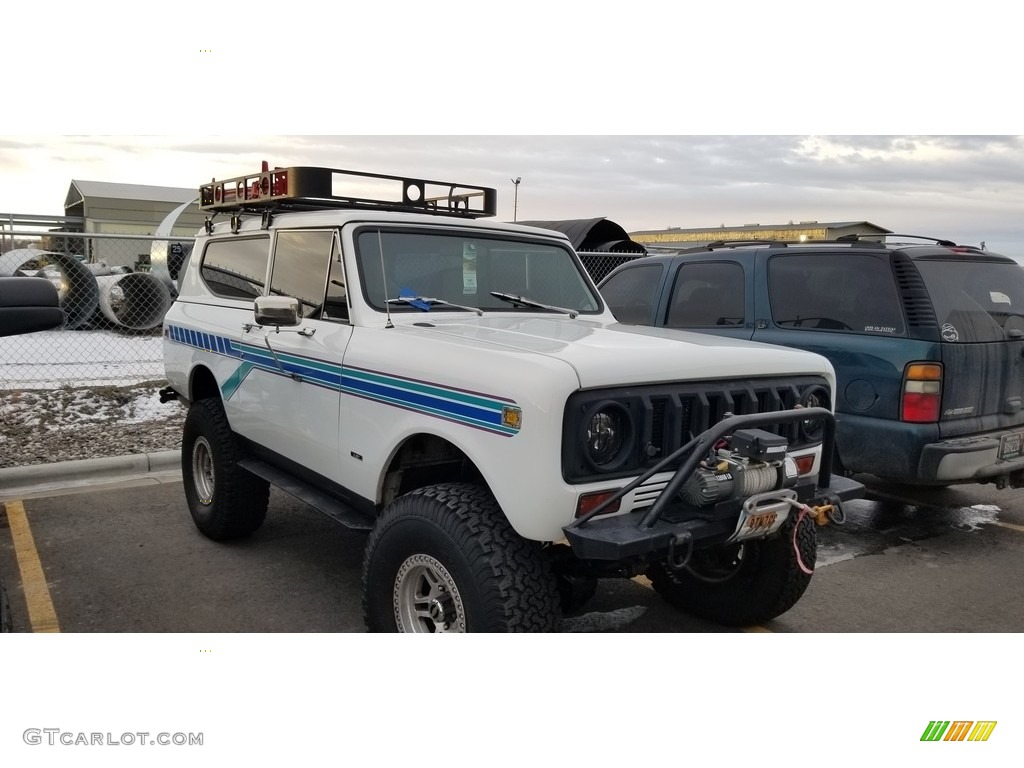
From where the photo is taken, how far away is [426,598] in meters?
2.96

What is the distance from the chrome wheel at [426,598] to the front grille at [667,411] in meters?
0.63

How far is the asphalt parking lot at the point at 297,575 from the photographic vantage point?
3.77 metres

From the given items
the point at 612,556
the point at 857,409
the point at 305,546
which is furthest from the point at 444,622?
the point at 857,409

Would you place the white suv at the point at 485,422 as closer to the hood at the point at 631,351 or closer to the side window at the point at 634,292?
the hood at the point at 631,351

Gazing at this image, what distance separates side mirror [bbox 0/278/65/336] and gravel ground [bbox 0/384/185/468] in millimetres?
3879

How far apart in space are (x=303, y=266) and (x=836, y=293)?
11.2ft

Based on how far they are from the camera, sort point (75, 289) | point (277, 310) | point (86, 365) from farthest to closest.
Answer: point (75, 289)
point (86, 365)
point (277, 310)

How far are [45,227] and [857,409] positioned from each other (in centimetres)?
639

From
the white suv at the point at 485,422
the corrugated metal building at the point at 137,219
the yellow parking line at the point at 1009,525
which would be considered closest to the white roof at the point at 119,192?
the corrugated metal building at the point at 137,219

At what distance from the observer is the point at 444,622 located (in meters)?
2.86

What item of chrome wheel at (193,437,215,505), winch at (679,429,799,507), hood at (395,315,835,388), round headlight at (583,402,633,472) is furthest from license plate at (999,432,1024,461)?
chrome wheel at (193,437,215,505)

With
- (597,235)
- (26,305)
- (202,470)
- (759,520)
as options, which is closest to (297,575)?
(202,470)

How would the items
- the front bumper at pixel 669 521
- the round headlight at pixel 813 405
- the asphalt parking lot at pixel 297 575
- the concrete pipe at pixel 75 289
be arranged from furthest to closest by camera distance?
the concrete pipe at pixel 75 289
the asphalt parking lot at pixel 297 575
the round headlight at pixel 813 405
the front bumper at pixel 669 521

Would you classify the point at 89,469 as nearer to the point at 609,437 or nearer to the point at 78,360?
the point at 78,360
